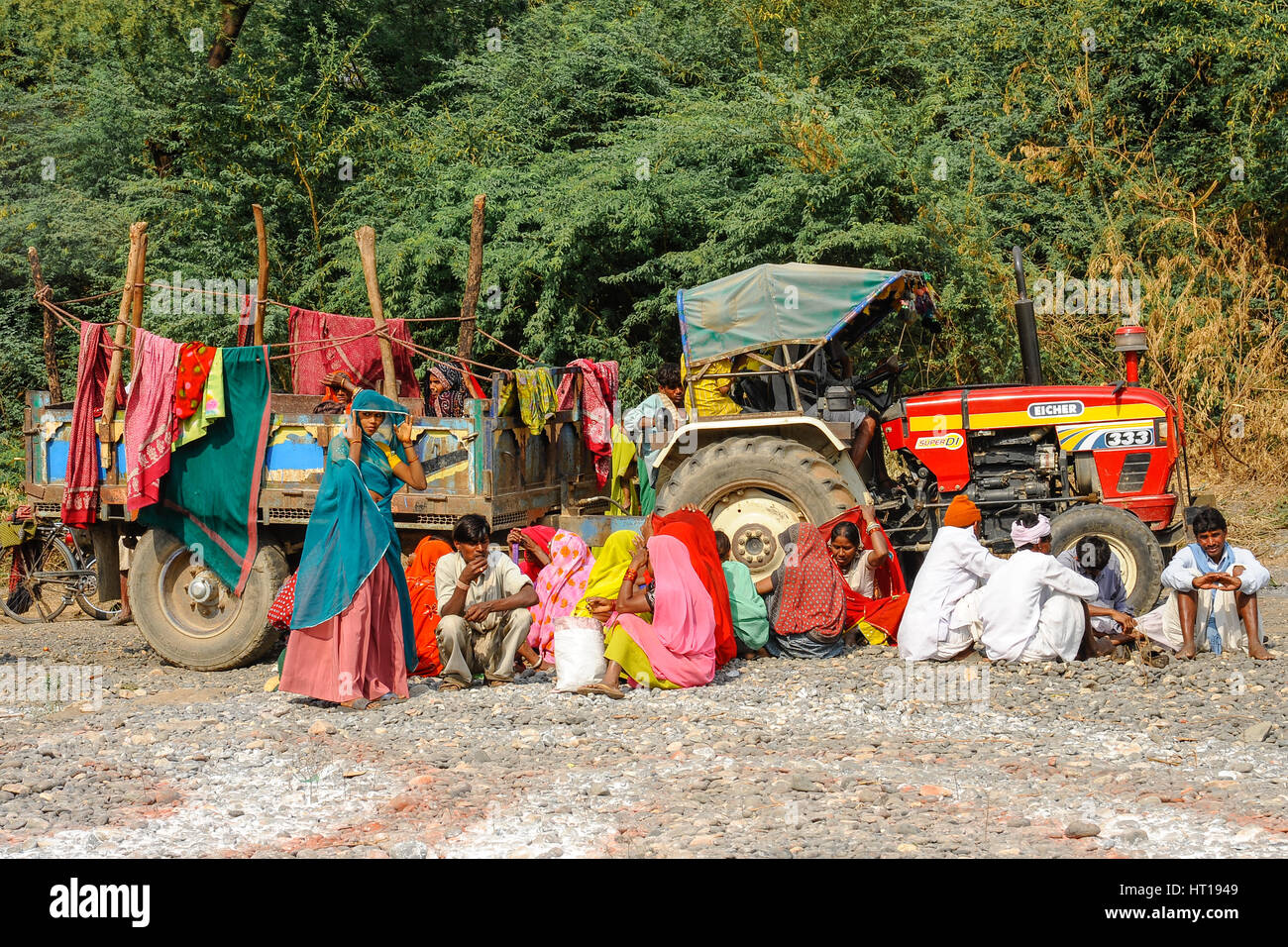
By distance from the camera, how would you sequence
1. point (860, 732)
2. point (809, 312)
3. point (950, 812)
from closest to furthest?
point (950, 812) < point (860, 732) < point (809, 312)

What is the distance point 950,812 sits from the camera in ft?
16.8

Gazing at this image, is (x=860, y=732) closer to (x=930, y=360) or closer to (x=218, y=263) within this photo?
(x=930, y=360)

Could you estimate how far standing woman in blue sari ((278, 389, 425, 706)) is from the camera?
7195mm

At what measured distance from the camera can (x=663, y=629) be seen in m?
7.60

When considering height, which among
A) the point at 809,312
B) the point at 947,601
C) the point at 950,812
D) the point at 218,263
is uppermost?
the point at 218,263

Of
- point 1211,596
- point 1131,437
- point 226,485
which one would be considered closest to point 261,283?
point 226,485

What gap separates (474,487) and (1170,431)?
500 centimetres

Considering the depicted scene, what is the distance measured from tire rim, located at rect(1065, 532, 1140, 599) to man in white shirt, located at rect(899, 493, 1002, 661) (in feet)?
2.88

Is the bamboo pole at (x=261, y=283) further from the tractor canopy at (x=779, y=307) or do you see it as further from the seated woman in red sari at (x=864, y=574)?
the seated woman in red sari at (x=864, y=574)

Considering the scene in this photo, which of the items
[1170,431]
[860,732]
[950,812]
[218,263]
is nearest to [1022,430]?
[1170,431]

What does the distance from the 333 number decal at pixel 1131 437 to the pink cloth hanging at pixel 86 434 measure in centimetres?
701

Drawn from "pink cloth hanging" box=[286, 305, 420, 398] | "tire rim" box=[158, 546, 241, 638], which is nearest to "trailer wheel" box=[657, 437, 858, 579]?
"pink cloth hanging" box=[286, 305, 420, 398]

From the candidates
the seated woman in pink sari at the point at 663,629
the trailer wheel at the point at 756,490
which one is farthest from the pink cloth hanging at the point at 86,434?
the trailer wheel at the point at 756,490

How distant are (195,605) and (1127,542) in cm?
633
